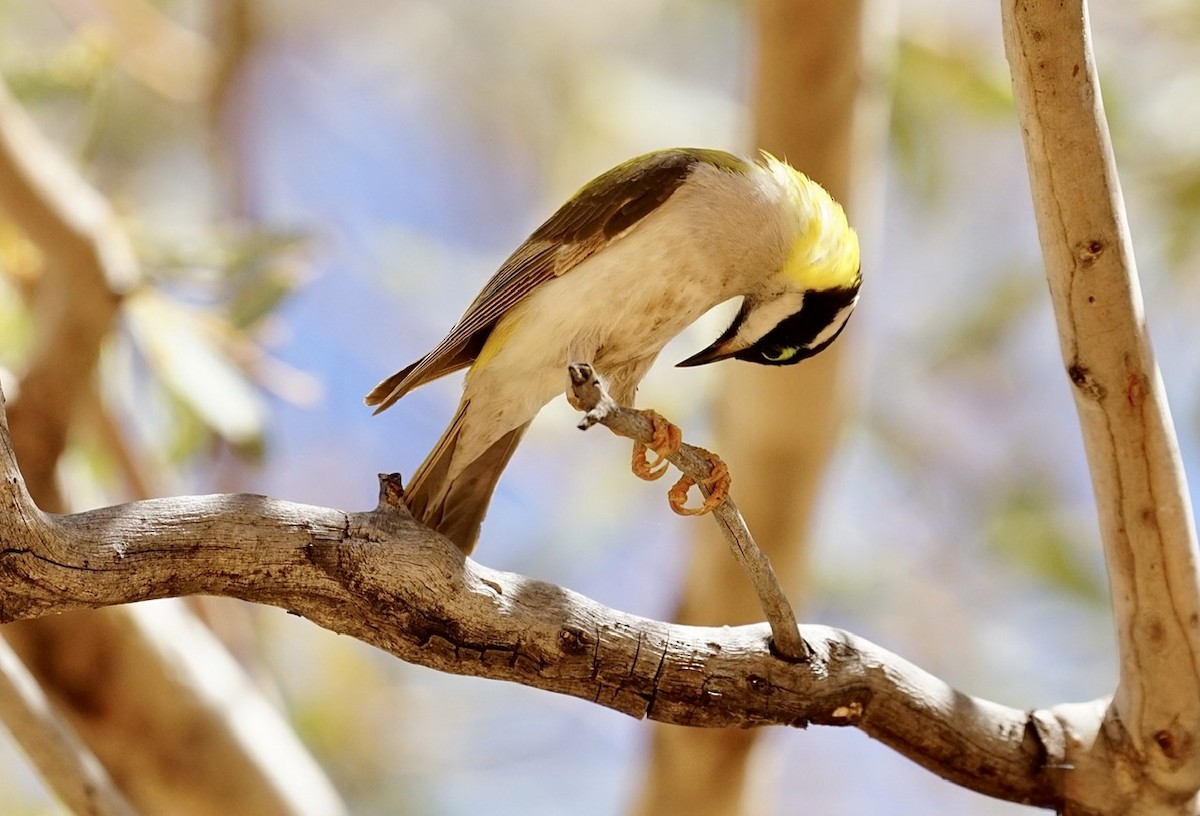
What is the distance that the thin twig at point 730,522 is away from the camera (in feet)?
5.90

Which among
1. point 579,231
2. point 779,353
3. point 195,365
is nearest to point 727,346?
point 779,353

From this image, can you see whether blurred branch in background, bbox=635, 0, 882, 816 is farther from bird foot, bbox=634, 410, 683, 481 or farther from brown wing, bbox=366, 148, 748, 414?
bird foot, bbox=634, 410, 683, 481

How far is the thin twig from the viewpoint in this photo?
1800mm

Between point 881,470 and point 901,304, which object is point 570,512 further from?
point 901,304

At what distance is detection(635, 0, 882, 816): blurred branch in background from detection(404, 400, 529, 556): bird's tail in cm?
142

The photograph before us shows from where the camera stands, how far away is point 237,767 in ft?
10.3

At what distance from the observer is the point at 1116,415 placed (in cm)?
188

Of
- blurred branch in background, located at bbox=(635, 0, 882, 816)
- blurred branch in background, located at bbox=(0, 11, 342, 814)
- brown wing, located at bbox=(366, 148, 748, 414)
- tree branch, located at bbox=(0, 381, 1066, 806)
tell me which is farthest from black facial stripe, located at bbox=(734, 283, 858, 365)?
blurred branch in background, located at bbox=(0, 11, 342, 814)

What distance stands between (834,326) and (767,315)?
0.44ft

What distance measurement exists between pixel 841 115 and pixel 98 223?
2.07m

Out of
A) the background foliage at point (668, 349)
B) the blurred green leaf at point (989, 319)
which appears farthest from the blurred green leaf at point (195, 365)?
the blurred green leaf at point (989, 319)

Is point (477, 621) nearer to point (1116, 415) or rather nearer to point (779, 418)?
point (1116, 415)

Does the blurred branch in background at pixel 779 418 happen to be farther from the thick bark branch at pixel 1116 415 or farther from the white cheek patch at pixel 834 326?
the thick bark branch at pixel 1116 415

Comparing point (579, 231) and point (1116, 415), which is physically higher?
point (579, 231)
